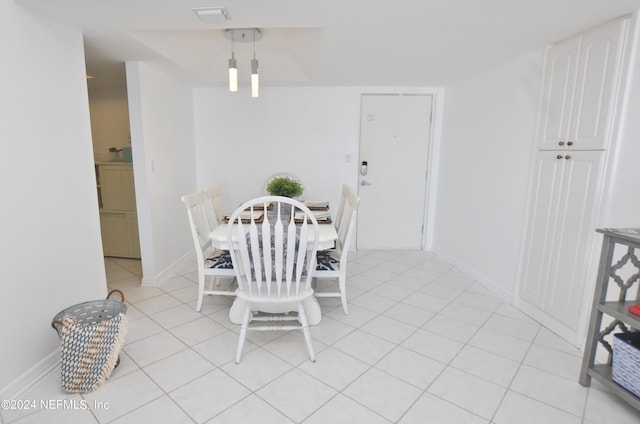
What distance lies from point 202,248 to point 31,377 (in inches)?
45.7

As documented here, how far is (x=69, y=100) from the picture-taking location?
80.3 inches

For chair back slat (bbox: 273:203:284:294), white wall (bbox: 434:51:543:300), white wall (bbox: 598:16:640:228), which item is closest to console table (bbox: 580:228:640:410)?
white wall (bbox: 598:16:640:228)

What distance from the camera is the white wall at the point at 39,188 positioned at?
5.31 ft

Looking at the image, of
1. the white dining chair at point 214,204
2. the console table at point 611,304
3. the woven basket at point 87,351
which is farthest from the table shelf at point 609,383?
the white dining chair at point 214,204

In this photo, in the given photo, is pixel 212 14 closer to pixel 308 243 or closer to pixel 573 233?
→ pixel 308 243

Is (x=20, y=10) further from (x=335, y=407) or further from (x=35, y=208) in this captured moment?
(x=335, y=407)

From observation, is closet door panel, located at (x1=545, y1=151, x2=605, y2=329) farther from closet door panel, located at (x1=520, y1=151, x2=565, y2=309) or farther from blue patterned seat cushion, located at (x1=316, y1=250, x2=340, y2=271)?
blue patterned seat cushion, located at (x1=316, y1=250, x2=340, y2=271)

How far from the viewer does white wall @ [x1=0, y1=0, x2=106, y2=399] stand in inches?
63.7

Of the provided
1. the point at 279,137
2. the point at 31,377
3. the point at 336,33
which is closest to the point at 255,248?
the point at 31,377

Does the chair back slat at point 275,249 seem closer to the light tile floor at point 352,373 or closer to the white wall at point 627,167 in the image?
the light tile floor at point 352,373

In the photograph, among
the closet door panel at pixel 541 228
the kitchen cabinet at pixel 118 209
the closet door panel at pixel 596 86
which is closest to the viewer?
the closet door panel at pixel 596 86

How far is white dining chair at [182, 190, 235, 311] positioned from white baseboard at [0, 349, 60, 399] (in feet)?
2.96

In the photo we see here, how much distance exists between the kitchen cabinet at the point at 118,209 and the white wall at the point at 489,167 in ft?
11.8

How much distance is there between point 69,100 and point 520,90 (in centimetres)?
325
